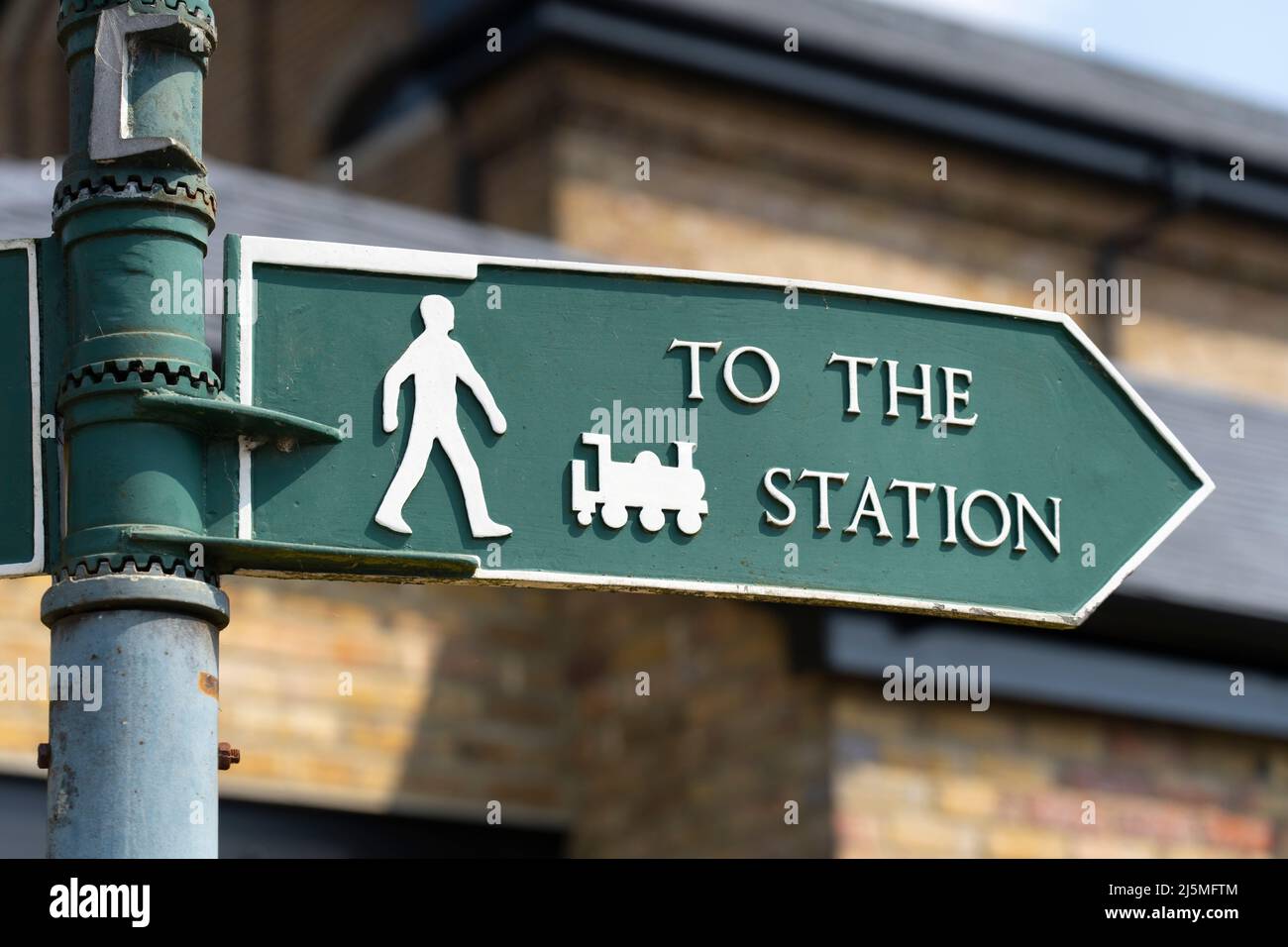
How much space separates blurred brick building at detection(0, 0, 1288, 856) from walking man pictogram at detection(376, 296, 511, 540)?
17.9 feet

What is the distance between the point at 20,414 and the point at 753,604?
5925 millimetres

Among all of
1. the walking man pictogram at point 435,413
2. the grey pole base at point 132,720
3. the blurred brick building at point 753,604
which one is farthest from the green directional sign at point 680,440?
the blurred brick building at point 753,604

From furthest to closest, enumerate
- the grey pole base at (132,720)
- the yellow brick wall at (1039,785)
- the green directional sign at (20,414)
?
the yellow brick wall at (1039,785) < the green directional sign at (20,414) < the grey pole base at (132,720)

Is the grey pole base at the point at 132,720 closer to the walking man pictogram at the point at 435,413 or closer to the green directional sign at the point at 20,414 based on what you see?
the green directional sign at the point at 20,414

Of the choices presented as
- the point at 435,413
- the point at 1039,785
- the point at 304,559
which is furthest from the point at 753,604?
the point at 304,559

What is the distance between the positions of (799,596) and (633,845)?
6275 millimetres

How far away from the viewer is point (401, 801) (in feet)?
27.8

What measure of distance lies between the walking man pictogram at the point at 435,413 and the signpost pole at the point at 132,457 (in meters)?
0.20

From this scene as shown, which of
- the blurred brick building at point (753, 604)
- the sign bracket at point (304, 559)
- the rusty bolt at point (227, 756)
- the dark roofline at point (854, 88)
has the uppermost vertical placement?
the dark roofline at point (854, 88)

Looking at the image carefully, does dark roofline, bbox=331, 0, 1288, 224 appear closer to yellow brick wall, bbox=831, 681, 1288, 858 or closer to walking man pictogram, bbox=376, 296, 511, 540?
yellow brick wall, bbox=831, 681, 1288, 858

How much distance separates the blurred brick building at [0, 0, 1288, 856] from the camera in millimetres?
7891

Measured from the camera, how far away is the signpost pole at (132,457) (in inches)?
77.9
